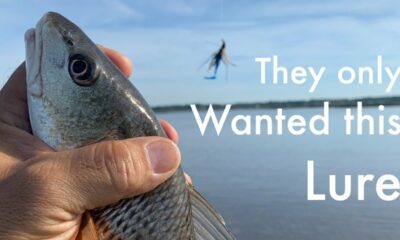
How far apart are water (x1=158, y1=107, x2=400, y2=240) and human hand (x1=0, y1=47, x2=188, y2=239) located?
829 centimetres

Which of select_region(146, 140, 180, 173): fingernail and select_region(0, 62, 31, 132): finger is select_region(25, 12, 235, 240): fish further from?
select_region(0, 62, 31, 132): finger

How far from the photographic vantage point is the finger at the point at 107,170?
2.58 meters

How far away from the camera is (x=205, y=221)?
10.1 feet

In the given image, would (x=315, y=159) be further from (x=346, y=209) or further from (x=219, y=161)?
(x=346, y=209)

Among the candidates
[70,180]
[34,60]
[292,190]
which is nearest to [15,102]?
[34,60]

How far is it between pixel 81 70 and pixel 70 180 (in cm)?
56

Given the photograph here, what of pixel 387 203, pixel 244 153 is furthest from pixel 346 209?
pixel 244 153

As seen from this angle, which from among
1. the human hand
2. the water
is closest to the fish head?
the human hand

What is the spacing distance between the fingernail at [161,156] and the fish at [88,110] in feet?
0.34

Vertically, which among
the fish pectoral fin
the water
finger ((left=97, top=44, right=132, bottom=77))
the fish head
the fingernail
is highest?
the water

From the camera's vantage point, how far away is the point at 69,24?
9.36ft

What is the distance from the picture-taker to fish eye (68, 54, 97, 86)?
9.09 feet

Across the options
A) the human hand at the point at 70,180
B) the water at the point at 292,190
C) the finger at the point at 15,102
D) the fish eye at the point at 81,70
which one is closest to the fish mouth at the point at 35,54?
the fish eye at the point at 81,70

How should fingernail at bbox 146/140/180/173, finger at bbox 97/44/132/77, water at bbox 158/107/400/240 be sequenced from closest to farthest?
fingernail at bbox 146/140/180/173
finger at bbox 97/44/132/77
water at bbox 158/107/400/240
